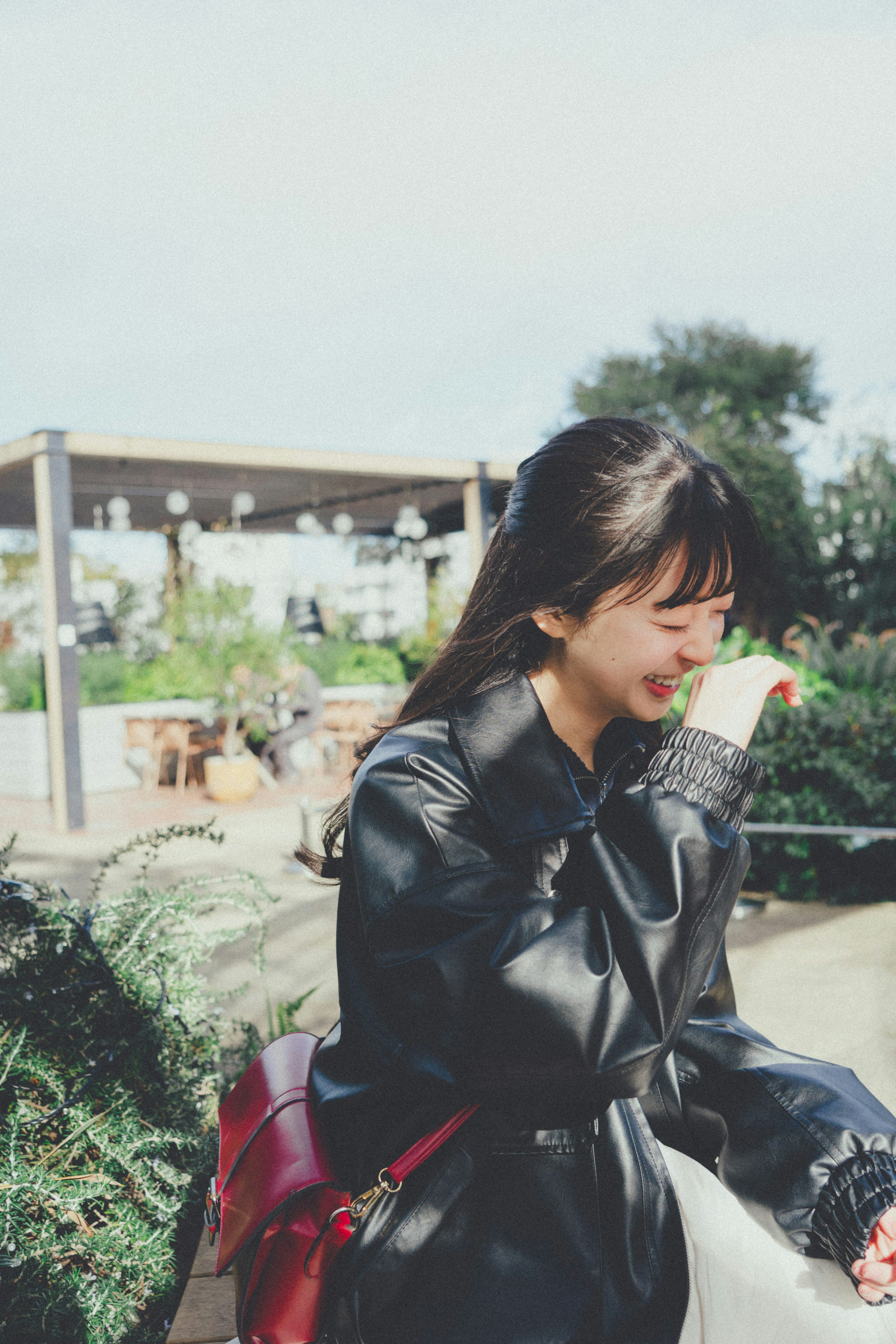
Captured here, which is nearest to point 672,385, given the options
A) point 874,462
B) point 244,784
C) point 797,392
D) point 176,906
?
point 797,392

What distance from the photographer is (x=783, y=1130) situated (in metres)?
1.14

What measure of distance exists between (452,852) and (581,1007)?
22 centimetres

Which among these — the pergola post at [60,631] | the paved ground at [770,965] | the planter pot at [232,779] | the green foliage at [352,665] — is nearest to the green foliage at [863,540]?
the green foliage at [352,665]

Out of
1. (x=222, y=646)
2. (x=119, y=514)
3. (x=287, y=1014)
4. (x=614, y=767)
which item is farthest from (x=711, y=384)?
(x=614, y=767)

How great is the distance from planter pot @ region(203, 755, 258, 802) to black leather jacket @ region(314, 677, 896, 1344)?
919 centimetres

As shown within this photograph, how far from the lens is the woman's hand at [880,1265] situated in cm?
98

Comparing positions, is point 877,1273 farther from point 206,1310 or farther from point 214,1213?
point 206,1310

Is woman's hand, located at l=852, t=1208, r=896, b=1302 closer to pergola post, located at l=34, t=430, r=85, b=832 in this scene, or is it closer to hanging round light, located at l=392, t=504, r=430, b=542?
pergola post, located at l=34, t=430, r=85, b=832

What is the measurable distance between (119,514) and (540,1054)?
1223 cm

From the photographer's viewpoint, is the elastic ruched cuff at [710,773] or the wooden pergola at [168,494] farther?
the wooden pergola at [168,494]

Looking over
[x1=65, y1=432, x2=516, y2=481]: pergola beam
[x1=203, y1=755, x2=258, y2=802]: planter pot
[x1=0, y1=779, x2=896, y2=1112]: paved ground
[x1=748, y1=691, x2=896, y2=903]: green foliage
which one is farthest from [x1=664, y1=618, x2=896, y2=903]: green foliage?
[x1=203, y1=755, x2=258, y2=802]: planter pot

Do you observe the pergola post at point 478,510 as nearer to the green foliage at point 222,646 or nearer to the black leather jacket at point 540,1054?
the green foliage at point 222,646

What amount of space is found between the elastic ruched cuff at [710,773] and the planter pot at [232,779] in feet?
31.0

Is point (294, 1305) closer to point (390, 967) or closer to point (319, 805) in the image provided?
point (390, 967)
